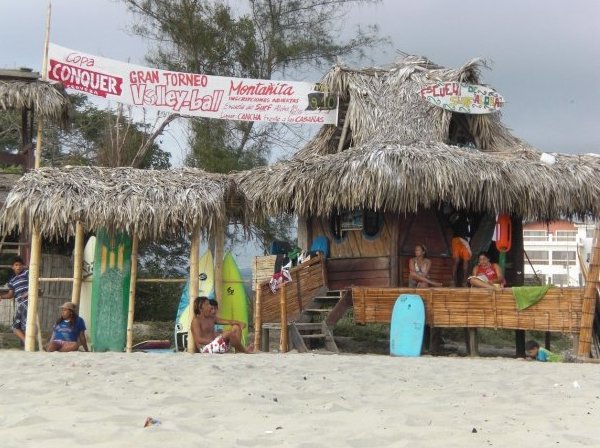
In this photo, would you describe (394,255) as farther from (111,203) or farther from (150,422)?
(150,422)

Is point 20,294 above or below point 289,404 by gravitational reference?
above

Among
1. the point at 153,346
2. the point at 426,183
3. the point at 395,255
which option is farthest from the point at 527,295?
the point at 153,346

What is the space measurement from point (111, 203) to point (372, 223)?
4.45 metres

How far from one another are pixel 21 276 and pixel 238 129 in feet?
30.0

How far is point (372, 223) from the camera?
12.9 m

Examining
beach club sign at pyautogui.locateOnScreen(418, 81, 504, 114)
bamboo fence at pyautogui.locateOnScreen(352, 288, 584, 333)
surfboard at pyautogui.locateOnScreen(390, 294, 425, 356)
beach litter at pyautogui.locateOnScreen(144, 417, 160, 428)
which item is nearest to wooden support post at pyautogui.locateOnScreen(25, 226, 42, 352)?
bamboo fence at pyautogui.locateOnScreen(352, 288, 584, 333)

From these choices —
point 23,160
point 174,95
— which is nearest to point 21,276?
point 23,160

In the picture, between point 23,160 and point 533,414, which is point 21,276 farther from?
point 533,414

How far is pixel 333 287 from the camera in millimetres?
13156

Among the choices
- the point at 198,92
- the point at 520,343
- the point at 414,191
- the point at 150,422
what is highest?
the point at 198,92

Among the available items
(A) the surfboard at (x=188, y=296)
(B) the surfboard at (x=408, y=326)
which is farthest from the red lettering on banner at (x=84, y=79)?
(B) the surfboard at (x=408, y=326)

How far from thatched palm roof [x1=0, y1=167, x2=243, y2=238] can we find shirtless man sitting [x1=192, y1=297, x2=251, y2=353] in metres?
1.03

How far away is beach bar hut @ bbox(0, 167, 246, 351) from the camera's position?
32.9 ft

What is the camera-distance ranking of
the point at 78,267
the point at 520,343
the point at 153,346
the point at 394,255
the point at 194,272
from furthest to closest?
the point at 394,255
the point at 520,343
the point at 153,346
the point at 78,267
the point at 194,272
